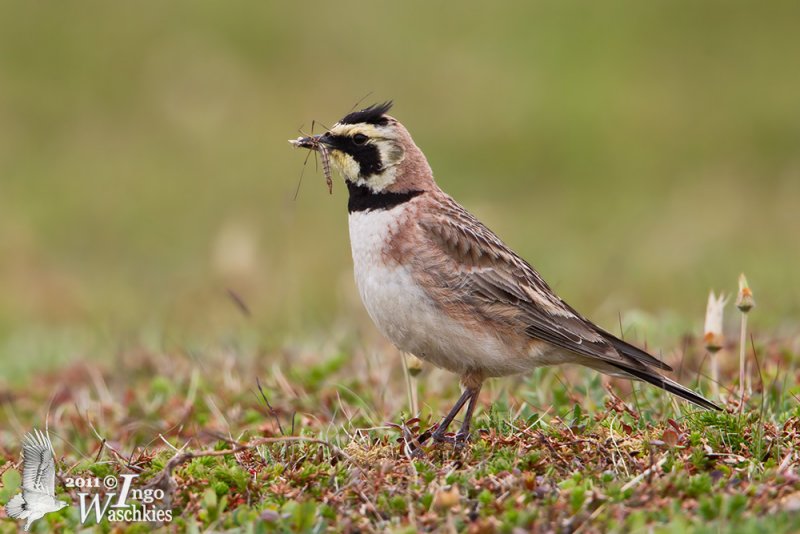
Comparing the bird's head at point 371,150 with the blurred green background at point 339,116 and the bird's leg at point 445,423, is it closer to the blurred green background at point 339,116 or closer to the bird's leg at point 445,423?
the bird's leg at point 445,423

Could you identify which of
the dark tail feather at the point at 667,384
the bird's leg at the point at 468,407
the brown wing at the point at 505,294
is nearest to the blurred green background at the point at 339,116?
the brown wing at the point at 505,294

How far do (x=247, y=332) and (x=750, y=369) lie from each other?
5.07 m

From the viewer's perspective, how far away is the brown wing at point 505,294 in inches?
250

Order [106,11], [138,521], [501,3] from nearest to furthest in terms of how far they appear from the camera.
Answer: [138,521]
[106,11]
[501,3]

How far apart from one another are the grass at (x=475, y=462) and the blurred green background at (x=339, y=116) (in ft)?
22.7

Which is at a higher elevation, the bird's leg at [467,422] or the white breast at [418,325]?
the white breast at [418,325]

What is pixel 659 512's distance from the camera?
15.6ft

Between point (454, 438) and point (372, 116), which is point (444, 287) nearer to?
point (454, 438)

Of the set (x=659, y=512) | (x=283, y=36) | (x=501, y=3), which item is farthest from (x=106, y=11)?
(x=659, y=512)

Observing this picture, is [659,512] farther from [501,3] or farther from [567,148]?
[501,3]

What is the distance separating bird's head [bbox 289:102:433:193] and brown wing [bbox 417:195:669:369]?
329 millimetres

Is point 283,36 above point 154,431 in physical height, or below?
above

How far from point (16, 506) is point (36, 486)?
0.55 ft

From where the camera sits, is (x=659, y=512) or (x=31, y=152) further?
(x=31, y=152)
